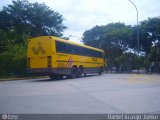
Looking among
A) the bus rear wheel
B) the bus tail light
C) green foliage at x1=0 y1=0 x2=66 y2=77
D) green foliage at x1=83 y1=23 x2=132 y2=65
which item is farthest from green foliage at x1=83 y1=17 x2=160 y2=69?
the bus tail light

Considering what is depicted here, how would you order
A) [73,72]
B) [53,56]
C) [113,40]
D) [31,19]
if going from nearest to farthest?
[53,56], [73,72], [31,19], [113,40]

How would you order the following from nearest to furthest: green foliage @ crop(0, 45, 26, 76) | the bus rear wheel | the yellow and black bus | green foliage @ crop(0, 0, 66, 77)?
the yellow and black bus → the bus rear wheel → green foliage @ crop(0, 45, 26, 76) → green foliage @ crop(0, 0, 66, 77)

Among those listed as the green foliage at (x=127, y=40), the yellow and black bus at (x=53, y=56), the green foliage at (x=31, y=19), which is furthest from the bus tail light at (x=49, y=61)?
the green foliage at (x=127, y=40)

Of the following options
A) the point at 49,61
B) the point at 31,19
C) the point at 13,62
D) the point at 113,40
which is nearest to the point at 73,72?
the point at 49,61

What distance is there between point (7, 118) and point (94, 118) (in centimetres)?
224

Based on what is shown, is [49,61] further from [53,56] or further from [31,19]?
[31,19]

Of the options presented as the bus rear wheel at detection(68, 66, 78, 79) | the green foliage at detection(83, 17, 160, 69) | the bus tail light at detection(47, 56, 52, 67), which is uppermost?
the green foliage at detection(83, 17, 160, 69)

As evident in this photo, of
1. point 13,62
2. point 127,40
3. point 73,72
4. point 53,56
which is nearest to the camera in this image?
point 53,56

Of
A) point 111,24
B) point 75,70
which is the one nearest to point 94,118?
point 75,70

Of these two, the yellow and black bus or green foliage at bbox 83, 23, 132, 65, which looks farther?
green foliage at bbox 83, 23, 132, 65

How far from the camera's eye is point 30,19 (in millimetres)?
49469

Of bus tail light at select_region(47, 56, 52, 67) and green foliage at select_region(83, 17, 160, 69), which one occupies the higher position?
green foliage at select_region(83, 17, 160, 69)

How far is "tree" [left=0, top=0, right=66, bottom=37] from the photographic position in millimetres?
48719

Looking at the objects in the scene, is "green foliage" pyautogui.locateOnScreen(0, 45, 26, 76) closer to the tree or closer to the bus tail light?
the bus tail light
